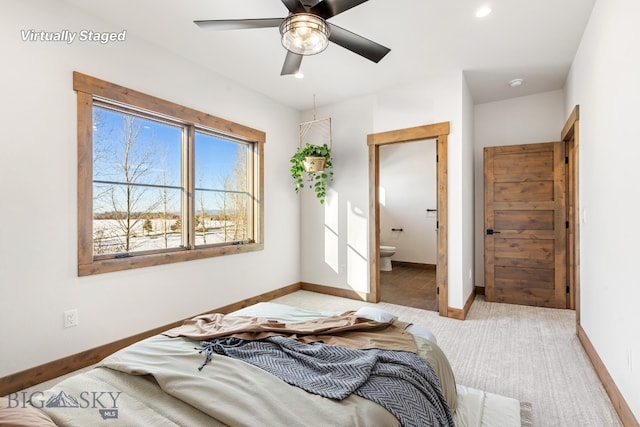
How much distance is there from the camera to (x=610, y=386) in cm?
202

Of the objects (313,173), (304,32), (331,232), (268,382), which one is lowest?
(268,382)

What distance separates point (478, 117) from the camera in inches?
179

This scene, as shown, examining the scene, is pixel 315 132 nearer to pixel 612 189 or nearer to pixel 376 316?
pixel 376 316

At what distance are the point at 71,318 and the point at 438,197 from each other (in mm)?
3712

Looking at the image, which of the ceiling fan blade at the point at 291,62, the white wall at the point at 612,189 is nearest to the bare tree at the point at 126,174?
the ceiling fan blade at the point at 291,62

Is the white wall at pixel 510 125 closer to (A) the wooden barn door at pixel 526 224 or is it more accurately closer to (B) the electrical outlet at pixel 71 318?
(A) the wooden barn door at pixel 526 224

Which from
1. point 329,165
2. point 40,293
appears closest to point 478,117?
point 329,165

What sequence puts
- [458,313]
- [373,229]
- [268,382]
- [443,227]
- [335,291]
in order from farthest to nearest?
[335,291] < [373,229] < [443,227] < [458,313] < [268,382]

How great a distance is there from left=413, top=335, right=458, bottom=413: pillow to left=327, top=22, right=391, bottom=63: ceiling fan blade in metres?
1.91

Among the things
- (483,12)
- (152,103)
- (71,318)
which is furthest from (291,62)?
(71,318)

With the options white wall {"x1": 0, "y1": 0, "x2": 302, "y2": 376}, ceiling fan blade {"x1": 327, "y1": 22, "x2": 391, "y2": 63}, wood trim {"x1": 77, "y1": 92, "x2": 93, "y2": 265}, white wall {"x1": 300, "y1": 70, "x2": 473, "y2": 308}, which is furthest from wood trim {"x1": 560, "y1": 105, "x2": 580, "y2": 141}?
wood trim {"x1": 77, "y1": 92, "x2": 93, "y2": 265}

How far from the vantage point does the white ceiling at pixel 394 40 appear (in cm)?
241

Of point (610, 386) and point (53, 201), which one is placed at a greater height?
point (53, 201)

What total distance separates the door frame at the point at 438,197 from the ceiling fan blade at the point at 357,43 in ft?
5.38
